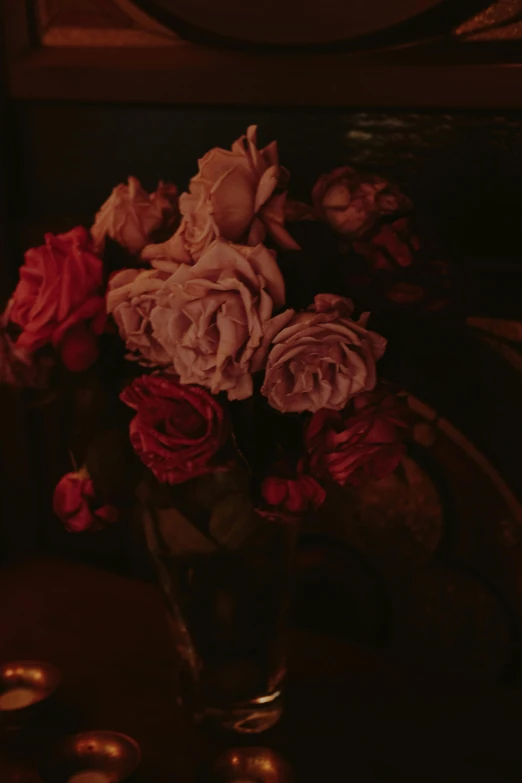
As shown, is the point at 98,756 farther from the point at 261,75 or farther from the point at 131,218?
the point at 261,75

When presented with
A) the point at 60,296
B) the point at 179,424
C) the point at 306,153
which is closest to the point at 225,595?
the point at 179,424

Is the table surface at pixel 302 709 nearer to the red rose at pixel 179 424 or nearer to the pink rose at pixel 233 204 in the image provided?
the red rose at pixel 179 424

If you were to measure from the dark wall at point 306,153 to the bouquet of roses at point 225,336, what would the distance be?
0.75ft

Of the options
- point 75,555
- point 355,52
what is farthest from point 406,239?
point 75,555

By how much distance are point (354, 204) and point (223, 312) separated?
159 millimetres

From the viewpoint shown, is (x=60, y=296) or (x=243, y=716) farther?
(x=243, y=716)

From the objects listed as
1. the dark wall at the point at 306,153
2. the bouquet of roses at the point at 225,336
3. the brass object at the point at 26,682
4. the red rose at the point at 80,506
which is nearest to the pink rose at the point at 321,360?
the bouquet of roses at the point at 225,336

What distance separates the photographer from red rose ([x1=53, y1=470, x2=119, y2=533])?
0.75 meters

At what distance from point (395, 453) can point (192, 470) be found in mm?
166

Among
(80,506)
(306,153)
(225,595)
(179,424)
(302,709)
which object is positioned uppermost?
(306,153)

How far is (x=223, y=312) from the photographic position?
607 millimetres

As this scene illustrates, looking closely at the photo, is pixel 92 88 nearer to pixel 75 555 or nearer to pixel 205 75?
pixel 205 75

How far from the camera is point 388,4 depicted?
0.88 meters

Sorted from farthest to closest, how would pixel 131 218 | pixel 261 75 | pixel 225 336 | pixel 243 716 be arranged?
1. pixel 261 75
2. pixel 243 716
3. pixel 131 218
4. pixel 225 336
